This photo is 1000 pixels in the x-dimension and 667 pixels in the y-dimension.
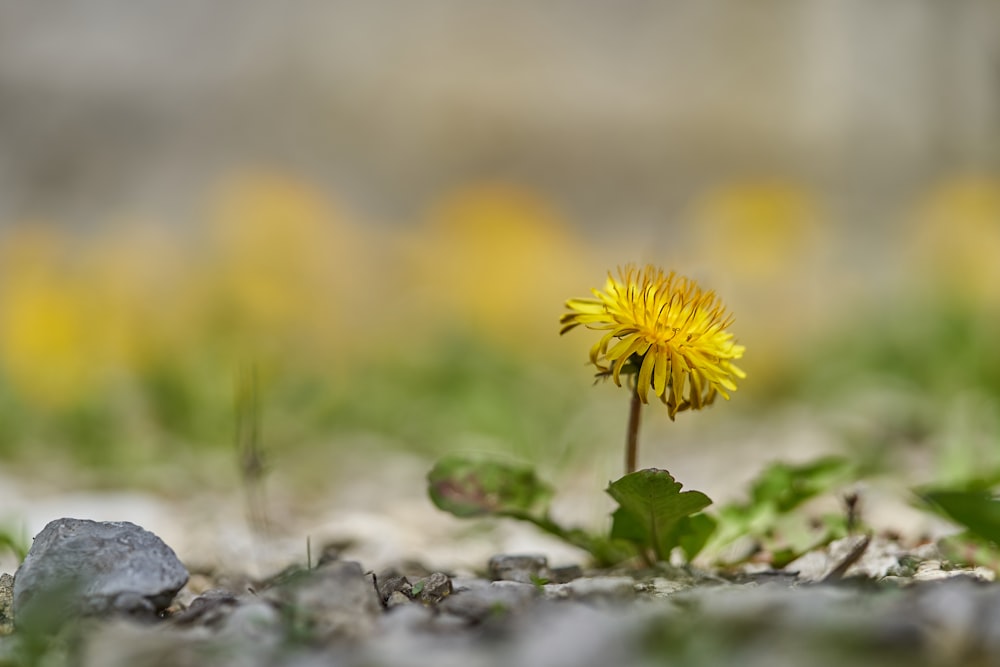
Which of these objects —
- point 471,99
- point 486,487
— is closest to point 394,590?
point 486,487

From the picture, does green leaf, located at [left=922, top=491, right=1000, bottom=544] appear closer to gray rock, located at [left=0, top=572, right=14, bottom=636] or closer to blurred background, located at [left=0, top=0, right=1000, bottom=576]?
blurred background, located at [left=0, top=0, right=1000, bottom=576]

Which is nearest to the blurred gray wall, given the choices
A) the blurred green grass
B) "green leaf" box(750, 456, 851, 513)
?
the blurred green grass

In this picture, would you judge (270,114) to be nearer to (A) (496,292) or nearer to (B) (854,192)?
(A) (496,292)

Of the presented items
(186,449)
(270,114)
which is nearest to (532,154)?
(270,114)

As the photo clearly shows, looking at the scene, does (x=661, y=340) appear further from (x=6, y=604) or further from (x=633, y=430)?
(x=6, y=604)

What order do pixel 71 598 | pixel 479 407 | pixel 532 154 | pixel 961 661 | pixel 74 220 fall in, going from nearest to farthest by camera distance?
pixel 961 661 → pixel 71 598 → pixel 479 407 → pixel 74 220 → pixel 532 154
